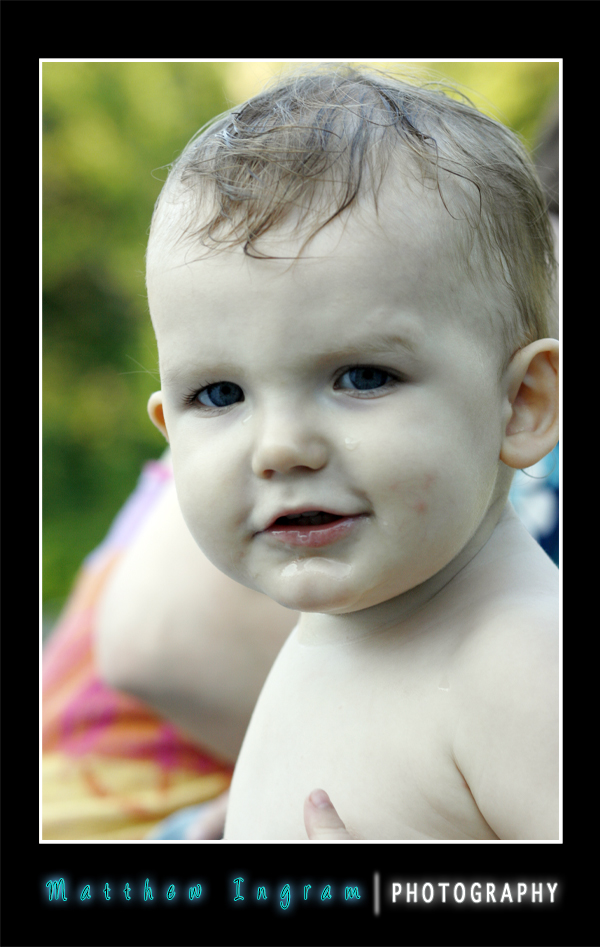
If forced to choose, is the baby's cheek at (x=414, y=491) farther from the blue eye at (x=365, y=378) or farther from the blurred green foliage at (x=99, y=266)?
the blurred green foliage at (x=99, y=266)

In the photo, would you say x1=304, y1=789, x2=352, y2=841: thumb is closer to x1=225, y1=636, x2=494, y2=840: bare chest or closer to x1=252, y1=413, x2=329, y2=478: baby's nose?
x1=225, y1=636, x2=494, y2=840: bare chest

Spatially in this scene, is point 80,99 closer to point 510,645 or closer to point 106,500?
point 106,500

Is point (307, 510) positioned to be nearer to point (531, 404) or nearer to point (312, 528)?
point (312, 528)

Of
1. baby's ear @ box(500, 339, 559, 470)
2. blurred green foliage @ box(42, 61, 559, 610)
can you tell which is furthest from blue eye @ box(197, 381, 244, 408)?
blurred green foliage @ box(42, 61, 559, 610)

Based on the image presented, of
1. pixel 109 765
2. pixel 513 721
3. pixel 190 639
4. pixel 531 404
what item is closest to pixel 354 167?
pixel 531 404

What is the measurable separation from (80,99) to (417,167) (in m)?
4.27

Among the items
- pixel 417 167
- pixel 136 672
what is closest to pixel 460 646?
pixel 417 167

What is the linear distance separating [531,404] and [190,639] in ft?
3.18

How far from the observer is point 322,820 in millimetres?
923

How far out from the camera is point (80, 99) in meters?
4.52

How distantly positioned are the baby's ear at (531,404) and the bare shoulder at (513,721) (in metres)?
0.18

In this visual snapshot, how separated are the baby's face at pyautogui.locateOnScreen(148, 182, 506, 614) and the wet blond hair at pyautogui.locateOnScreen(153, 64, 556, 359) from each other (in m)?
0.04

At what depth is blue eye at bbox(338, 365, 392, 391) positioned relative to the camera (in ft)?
2.76

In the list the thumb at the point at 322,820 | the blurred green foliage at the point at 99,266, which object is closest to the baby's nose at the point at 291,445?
the thumb at the point at 322,820
